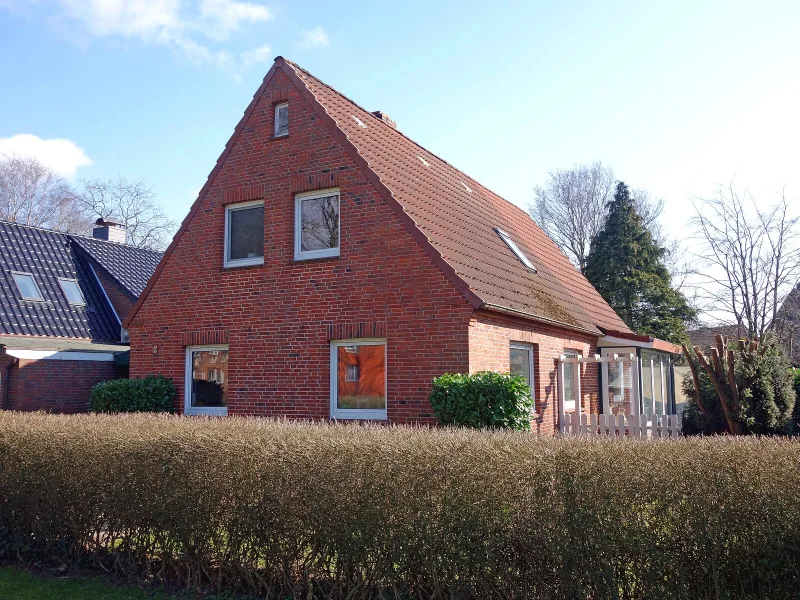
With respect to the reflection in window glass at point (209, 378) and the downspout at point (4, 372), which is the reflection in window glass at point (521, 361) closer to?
the reflection in window glass at point (209, 378)

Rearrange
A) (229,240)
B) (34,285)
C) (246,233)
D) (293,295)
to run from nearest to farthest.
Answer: (293,295)
(246,233)
(229,240)
(34,285)

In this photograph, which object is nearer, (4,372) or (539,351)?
(539,351)

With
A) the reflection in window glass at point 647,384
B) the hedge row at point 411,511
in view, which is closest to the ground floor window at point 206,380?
the hedge row at point 411,511

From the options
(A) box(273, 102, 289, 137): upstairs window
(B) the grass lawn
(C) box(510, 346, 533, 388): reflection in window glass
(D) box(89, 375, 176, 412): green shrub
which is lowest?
(B) the grass lawn

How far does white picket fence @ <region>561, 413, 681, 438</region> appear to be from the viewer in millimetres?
12688

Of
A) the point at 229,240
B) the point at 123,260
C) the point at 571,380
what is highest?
the point at 123,260

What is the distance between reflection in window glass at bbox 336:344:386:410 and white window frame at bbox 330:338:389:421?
1.3 inches

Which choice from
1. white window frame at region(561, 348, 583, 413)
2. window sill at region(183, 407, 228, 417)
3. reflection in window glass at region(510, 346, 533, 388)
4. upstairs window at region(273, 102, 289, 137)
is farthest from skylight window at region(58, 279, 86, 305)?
white window frame at region(561, 348, 583, 413)

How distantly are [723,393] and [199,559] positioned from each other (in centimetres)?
1013

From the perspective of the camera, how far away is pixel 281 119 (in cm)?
1380

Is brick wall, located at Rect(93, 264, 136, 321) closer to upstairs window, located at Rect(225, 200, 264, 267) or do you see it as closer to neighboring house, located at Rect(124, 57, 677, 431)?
neighboring house, located at Rect(124, 57, 677, 431)

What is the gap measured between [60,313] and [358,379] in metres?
10.4

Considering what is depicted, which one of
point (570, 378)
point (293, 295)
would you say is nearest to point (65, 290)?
point (293, 295)

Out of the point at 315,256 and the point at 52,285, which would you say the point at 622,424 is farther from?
the point at 52,285
